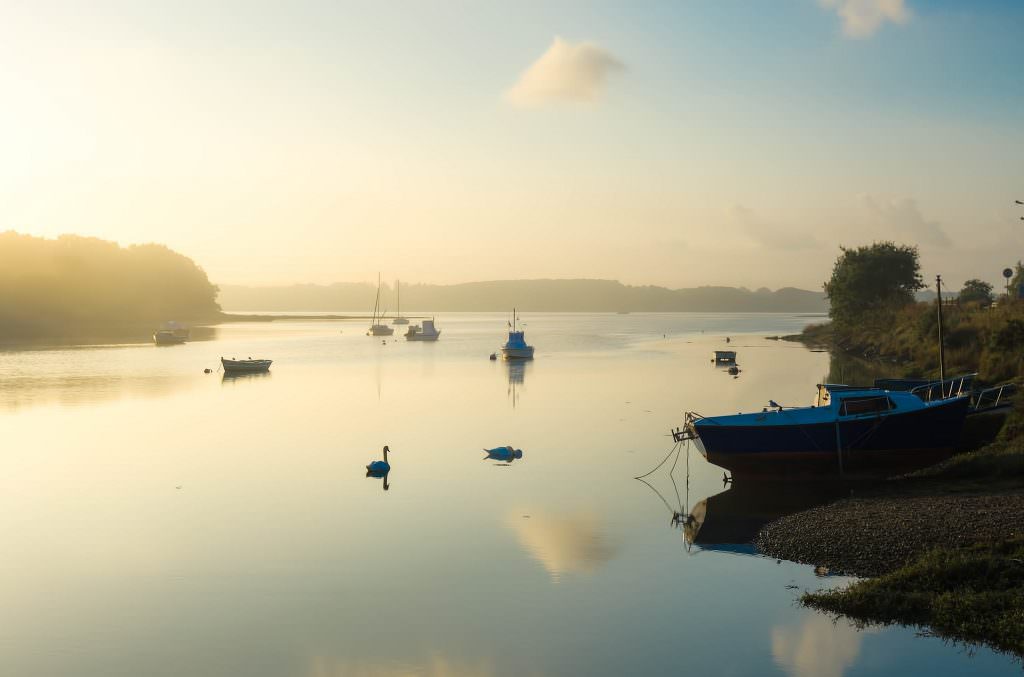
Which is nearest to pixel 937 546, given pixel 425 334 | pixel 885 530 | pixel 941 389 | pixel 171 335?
pixel 885 530

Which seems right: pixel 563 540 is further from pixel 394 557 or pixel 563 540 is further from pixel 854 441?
pixel 854 441

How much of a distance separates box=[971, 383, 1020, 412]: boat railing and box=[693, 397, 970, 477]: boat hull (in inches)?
159

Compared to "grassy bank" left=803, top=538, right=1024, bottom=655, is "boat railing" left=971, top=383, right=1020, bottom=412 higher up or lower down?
higher up

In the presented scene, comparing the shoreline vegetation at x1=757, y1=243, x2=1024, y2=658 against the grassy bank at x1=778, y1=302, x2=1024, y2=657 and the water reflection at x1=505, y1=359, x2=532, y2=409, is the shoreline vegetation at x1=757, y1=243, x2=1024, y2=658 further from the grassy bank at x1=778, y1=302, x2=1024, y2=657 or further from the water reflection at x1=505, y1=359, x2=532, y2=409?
the water reflection at x1=505, y1=359, x2=532, y2=409

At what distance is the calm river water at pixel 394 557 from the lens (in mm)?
16609

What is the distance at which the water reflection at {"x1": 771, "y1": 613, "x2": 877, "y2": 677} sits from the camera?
50.9ft

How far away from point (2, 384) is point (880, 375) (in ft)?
251

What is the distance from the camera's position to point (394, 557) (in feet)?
76.8

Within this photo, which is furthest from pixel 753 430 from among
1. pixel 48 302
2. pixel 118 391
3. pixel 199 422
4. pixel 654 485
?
pixel 48 302

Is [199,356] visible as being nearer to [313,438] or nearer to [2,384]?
[2,384]

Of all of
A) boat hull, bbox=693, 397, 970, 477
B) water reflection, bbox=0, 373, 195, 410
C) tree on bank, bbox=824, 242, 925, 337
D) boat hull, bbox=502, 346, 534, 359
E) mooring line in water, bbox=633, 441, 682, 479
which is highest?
tree on bank, bbox=824, 242, 925, 337

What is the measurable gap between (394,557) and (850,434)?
17.7m

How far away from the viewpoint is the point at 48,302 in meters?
192

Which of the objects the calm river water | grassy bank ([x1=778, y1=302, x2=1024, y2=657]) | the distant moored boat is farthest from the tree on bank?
the distant moored boat
